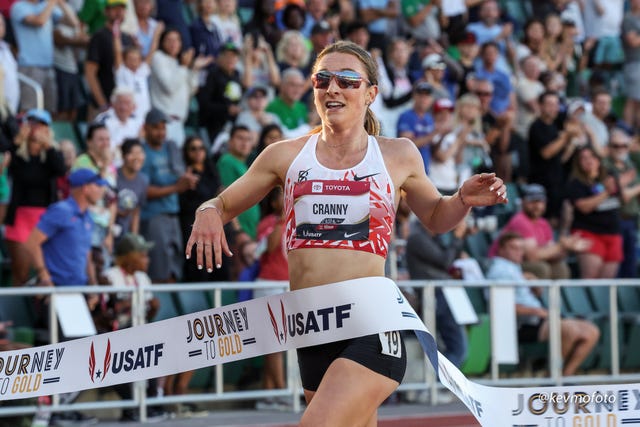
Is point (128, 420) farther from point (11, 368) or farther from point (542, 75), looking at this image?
point (542, 75)

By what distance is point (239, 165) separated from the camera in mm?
13531

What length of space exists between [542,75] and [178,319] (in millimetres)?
12624

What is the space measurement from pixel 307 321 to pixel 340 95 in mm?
1098

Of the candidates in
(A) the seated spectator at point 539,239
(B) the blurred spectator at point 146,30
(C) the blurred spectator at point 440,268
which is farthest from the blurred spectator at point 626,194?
(B) the blurred spectator at point 146,30

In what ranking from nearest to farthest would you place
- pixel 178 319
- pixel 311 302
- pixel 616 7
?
pixel 311 302 < pixel 178 319 < pixel 616 7

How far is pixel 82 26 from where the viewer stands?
48.1ft

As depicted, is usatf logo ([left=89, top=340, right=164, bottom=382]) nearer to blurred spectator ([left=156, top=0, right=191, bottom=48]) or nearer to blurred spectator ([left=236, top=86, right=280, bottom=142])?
blurred spectator ([left=236, top=86, right=280, bottom=142])

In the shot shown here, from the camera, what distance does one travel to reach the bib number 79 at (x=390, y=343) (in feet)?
19.9

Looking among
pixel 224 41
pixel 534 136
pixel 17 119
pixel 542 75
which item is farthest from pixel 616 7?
pixel 17 119

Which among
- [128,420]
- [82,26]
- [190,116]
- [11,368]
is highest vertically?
[82,26]

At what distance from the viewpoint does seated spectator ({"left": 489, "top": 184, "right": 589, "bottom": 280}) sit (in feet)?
48.7

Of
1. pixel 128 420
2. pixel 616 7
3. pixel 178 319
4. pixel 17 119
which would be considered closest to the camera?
pixel 178 319

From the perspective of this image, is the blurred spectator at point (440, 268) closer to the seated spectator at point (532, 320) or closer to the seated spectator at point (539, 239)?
the seated spectator at point (532, 320)

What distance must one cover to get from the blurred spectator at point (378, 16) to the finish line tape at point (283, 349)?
1086cm
